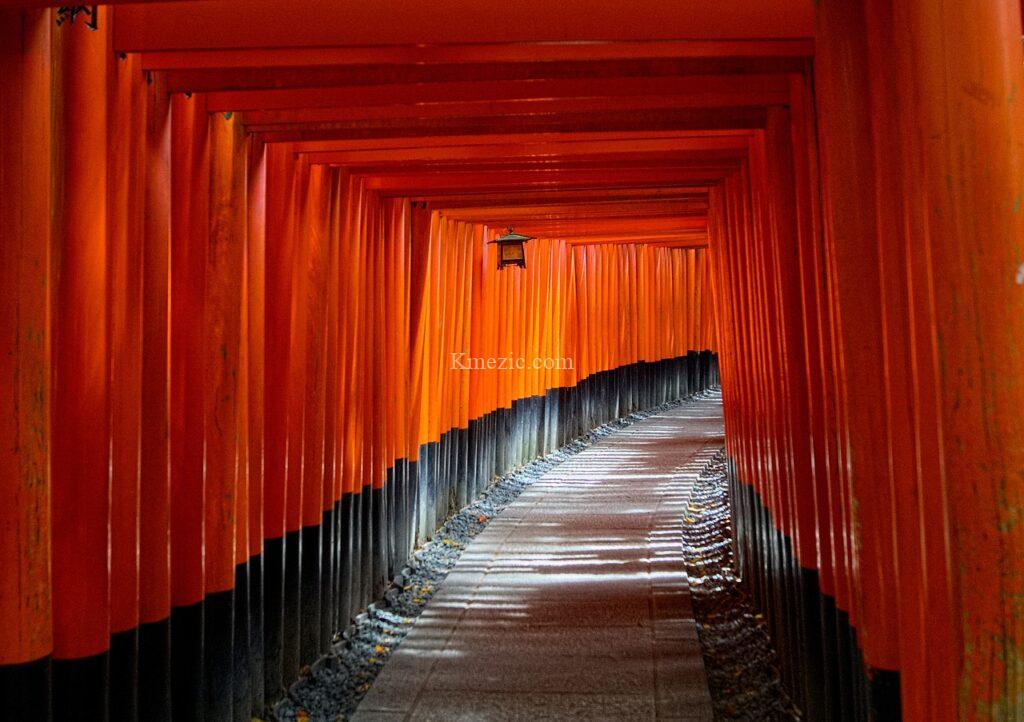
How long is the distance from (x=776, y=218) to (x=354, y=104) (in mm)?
2115

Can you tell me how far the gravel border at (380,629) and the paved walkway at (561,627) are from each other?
0.13 metres

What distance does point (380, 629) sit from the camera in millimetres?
6586

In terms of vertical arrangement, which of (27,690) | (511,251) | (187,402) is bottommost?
(27,690)

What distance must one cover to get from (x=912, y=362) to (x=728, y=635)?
4.36 meters

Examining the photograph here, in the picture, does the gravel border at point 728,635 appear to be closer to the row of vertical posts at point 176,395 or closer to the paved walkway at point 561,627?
the paved walkway at point 561,627

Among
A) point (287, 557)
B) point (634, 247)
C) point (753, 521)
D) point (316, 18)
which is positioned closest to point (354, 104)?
point (316, 18)

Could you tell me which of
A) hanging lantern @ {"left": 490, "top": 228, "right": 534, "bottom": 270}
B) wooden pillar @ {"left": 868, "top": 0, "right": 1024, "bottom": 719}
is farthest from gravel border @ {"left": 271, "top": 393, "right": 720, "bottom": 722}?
wooden pillar @ {"left": 868, "top": 0, "right": 1024, "bottom": 719}

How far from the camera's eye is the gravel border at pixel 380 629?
524 cm

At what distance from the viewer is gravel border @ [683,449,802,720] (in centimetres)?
502

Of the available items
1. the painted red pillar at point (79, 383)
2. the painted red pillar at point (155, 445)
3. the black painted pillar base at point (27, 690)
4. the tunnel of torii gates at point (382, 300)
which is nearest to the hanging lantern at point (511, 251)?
the tunnel of torii gates at point (382, 300)

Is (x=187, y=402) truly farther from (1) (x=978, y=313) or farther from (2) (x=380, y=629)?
(1) (x=978, y=313)

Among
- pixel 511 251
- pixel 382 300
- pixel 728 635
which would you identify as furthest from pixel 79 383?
pixel 511 251

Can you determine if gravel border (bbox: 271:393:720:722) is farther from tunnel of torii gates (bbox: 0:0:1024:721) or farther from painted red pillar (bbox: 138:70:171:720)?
painted red pillar (bbox: 138:70:171:720)

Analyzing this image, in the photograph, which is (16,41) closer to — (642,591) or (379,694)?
(379,694)
